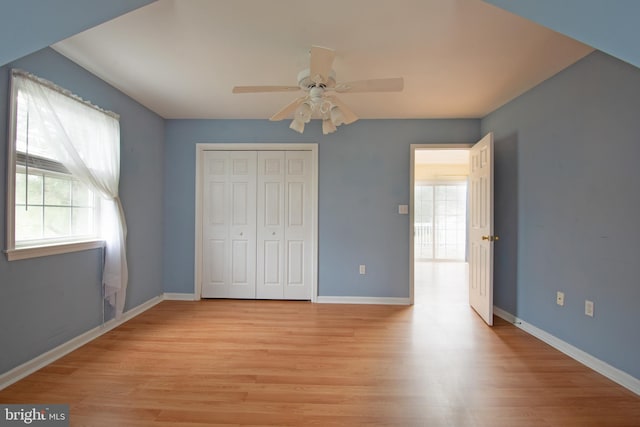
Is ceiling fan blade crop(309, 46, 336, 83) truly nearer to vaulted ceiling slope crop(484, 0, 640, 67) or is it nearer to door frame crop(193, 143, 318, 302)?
vaulted ceiling slope crop(484, 0, 640, 67)

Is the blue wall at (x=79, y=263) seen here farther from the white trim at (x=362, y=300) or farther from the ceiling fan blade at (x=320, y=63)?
the white trim at (x=362, y=300)

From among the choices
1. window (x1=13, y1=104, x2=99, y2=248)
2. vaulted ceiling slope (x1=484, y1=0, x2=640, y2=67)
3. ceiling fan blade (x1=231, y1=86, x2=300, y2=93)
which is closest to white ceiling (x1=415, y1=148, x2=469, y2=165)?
ceiling fan blade (x1=231, y1=86, x2=300, y2=93)

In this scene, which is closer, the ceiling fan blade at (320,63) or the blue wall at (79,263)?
the ceiling fan blade at (320,63)

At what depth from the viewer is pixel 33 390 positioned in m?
1.76

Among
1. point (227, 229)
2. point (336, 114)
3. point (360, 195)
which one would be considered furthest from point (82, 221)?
point (360, 195)

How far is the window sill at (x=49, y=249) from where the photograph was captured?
6.03ft

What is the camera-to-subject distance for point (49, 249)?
6.78ft

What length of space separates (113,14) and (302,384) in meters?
2.38

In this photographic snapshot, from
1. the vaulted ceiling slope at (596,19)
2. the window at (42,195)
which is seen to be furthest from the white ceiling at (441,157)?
the window at (42,195)

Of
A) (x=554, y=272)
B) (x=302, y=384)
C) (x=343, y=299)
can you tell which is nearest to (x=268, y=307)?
(x=343, y=299)

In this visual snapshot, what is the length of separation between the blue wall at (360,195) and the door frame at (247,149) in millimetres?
66

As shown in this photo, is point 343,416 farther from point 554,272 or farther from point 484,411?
point 554,272

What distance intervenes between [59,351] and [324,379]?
211cm

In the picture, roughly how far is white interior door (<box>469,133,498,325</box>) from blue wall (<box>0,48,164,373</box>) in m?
3.83
